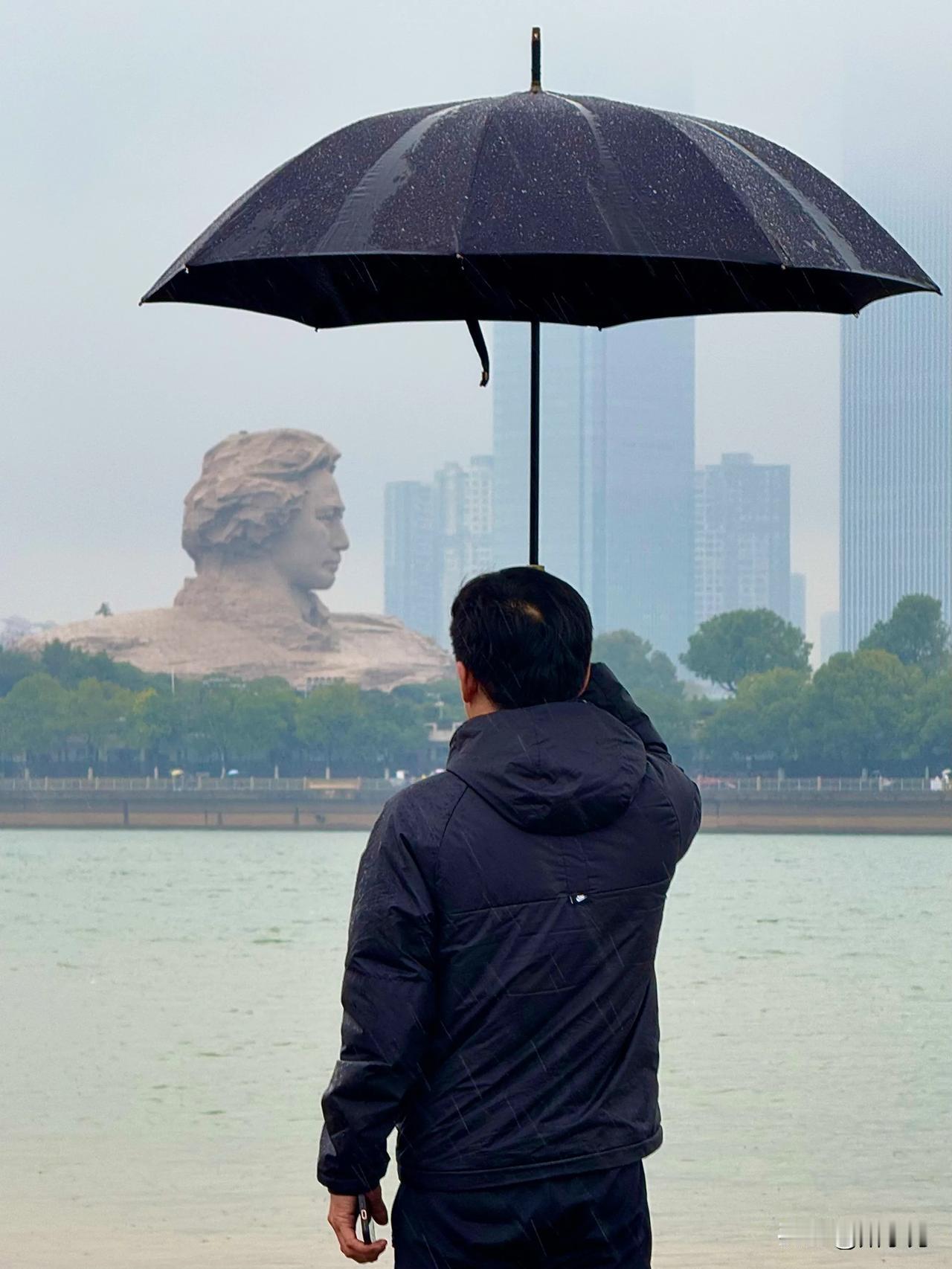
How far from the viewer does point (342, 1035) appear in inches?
75.8

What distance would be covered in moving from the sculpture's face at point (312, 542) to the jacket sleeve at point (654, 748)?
8641 cm

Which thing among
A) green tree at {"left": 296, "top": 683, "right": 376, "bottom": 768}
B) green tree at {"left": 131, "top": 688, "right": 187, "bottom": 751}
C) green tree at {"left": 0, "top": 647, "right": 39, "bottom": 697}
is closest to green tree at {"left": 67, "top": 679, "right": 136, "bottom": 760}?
green tree at {"left": 131, "top": 688, "right": 187, "bottom": 751}

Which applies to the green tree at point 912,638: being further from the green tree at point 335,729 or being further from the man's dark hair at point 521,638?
the man's dark hair at point 521,638

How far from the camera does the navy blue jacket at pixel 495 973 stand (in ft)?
6.18

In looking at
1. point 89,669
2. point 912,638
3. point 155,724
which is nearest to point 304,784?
point 155,724

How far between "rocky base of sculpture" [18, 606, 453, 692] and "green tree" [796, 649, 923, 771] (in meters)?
17.4

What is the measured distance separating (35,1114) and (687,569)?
452 ft

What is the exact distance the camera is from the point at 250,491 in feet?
289

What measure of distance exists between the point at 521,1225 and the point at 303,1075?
13.3m

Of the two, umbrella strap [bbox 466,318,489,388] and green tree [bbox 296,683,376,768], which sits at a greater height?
umbrella strap [bbox 466,318,489,388]

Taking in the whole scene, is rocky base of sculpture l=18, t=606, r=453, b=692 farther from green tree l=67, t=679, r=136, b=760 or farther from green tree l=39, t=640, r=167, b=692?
green tree l=67, t=679, r=136, b=760

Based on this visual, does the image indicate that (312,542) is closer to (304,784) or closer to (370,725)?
(370,725)

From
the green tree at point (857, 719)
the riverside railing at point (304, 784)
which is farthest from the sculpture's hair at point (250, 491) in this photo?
the green tree at point (857, 719)

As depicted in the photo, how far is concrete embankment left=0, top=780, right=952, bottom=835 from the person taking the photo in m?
63.2
